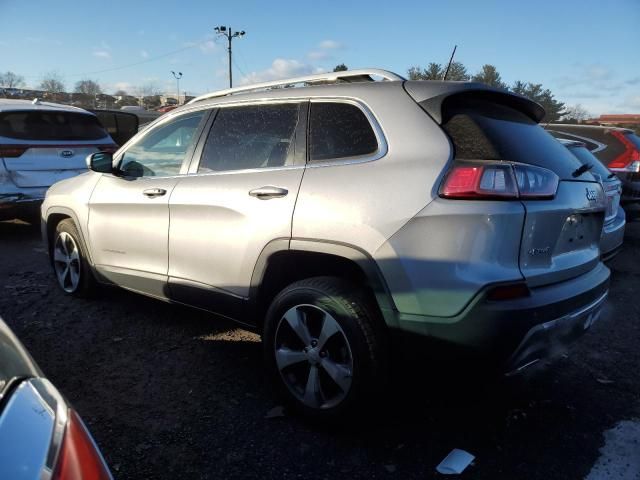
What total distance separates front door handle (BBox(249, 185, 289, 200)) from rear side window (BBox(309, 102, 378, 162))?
24 centimetres

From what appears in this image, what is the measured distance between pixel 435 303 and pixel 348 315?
1.45ft

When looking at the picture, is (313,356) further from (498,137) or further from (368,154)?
(498,137)

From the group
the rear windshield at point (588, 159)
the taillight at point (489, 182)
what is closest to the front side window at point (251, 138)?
the taillight at point (489, 182)

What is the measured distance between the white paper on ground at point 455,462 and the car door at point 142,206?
2.17m

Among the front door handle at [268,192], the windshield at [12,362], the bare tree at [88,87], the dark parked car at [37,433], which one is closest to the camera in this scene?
the dark parked car at [37,433]

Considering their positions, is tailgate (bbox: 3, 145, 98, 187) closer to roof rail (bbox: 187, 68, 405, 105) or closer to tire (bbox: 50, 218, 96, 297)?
tire (bbox: 50, 218, 96, 297)

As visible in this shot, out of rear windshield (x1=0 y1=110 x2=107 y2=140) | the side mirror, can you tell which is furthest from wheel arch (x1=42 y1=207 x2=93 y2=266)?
rear windshield (x1=0 y1=110 x2=107 y2=140)

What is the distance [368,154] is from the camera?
2512mm

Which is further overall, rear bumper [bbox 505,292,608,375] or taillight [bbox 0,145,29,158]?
taillight [bbox 0,145,29,158]

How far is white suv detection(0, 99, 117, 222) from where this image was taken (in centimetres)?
633

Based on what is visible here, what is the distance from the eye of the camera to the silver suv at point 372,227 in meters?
2.17

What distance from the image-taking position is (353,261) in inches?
96.0

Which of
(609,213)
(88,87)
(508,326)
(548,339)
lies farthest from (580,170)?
(88,87)

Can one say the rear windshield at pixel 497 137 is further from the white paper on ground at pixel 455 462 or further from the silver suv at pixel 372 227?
the white paper on ground at pixel 455 462
